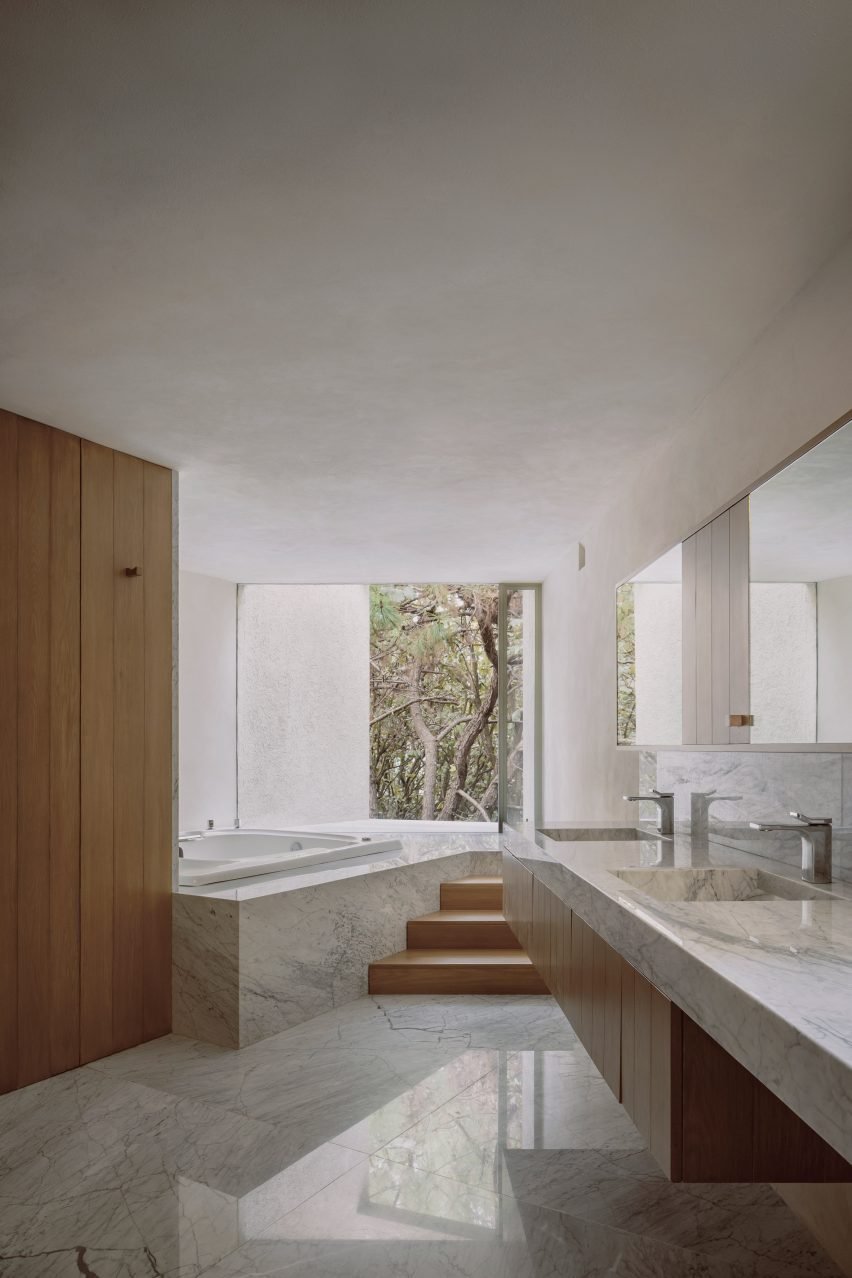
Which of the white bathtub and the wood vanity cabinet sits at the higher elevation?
the wood vanity cabinet

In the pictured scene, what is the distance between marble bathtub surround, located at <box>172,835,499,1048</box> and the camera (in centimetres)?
352

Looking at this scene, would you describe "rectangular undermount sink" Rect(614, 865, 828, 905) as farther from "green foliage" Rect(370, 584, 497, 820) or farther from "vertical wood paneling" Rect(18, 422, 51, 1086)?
"green foliage" Rect(370, 584, 497, 820)

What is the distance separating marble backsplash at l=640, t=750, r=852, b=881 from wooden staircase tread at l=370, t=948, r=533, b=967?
1427mm

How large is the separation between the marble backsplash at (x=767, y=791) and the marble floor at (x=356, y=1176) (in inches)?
35.2

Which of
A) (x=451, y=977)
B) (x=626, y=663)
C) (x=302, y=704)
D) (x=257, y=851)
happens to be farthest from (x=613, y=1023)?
(x=302, y=704)

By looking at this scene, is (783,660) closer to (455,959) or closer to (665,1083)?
(665,1083)

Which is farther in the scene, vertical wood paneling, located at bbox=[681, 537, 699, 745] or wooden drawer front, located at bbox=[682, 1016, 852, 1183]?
vertical wood paneling, located at bbox=[681, 537, 699, 745]

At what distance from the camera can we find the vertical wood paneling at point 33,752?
3051 mm

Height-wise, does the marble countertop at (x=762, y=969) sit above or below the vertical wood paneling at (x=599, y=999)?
above

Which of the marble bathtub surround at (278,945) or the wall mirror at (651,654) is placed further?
the marble bathtub surround at (278,945)

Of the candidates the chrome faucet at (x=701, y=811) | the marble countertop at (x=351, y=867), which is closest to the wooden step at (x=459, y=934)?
the marble countertop at (x=351, y=867)

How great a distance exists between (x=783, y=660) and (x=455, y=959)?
2724 millimetres

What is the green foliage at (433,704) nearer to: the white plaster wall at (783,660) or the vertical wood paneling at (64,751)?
the vertical wood paneling at (64,751)

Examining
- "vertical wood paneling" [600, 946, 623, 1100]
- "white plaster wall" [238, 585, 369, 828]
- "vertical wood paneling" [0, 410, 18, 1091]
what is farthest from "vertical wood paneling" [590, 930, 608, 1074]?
"white plaster wall" [238, 585, 369, 828]
